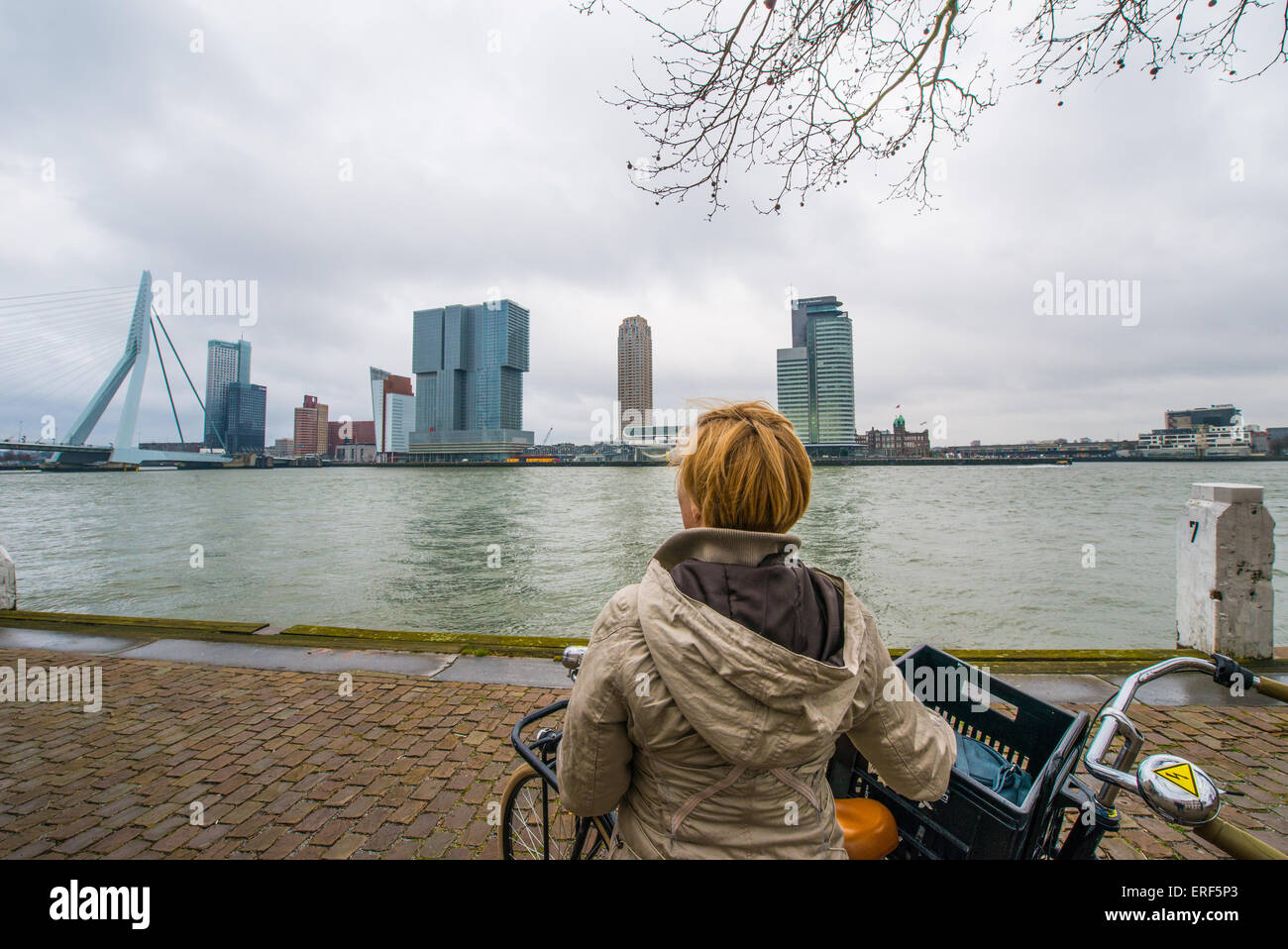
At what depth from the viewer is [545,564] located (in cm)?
1659

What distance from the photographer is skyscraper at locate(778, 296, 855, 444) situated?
2552 inches

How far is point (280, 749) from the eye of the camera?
11.9ft

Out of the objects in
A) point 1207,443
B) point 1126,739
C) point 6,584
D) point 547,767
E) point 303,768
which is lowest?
point 303,768

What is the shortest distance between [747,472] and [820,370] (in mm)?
74286

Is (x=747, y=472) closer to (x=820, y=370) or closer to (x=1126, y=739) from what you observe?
(x=1126, y=739)

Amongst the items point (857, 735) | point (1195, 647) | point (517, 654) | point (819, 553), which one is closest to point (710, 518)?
point (857, 735)

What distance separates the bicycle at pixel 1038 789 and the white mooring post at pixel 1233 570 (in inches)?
161

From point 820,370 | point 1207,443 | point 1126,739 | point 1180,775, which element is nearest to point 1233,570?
point 1126,739

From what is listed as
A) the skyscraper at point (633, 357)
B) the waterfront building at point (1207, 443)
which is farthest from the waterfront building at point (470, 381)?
the waterfront building at point (1207, 443)

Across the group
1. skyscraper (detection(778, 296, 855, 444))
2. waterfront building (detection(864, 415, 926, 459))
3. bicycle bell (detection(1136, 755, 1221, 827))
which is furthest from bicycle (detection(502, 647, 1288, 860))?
waterfront building (detection(864, 415, 926, 459))

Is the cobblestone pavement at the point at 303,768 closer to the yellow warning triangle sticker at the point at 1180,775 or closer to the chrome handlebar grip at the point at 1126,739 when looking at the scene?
the chrome handlebar grip at the point at 1126,739

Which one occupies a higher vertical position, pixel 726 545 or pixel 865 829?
pixel 726 545

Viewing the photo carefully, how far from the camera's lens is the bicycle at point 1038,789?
120 cm
